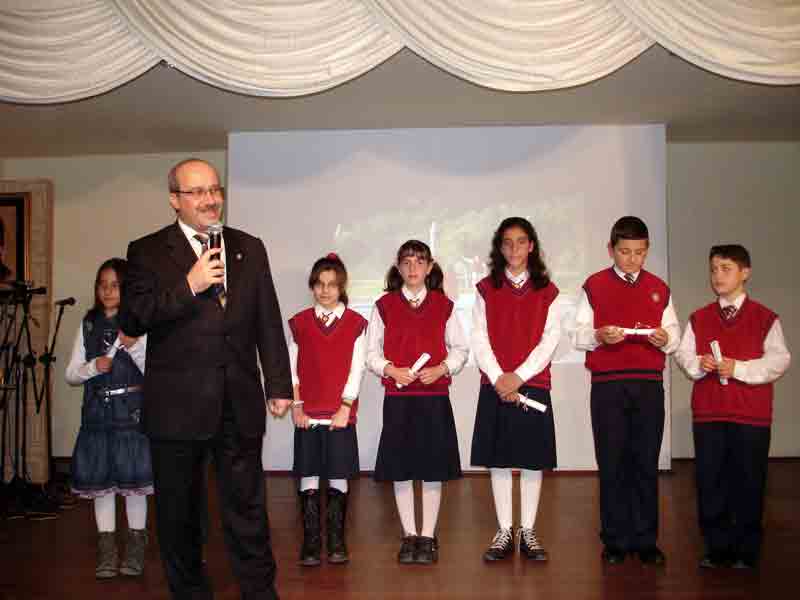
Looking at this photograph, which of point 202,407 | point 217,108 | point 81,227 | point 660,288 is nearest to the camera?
point 202,407

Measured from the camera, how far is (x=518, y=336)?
353 cm

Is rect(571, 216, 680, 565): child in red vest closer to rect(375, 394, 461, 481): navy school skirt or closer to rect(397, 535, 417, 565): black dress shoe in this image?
rect(375, 394, 461, 481): navy school skirt

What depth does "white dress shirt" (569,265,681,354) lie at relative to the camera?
11.1ft

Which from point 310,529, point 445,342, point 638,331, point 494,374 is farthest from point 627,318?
point 310,529

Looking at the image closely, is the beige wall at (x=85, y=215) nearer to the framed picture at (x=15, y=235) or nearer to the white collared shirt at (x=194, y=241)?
the framed picture at (x=15, y=235)

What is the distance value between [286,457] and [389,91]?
239cm

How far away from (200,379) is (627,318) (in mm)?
1702

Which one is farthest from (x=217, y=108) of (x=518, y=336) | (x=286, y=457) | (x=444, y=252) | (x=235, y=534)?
(x=235, y=534)

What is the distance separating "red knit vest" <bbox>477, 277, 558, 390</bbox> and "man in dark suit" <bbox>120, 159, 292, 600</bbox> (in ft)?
3.90

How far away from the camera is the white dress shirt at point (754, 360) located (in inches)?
131

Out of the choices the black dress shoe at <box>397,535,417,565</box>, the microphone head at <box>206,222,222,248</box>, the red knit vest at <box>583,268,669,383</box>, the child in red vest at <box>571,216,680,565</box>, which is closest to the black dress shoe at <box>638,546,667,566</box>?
the child in red vest at <box>571,216,680,565</box>

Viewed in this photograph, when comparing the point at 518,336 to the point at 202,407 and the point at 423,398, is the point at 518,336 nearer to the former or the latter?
the point at 423,398

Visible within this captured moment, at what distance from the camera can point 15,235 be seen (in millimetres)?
5934

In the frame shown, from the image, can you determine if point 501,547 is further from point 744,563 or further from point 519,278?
point 519,278
